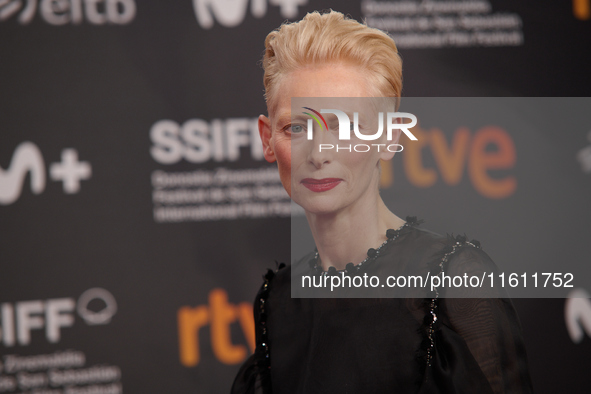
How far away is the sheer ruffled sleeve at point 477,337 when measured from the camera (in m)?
0.80

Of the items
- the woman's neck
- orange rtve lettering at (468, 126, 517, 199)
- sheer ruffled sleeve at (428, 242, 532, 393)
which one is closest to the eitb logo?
the woman's neck

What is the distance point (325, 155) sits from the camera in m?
0.84

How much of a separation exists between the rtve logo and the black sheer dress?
154 centimetres

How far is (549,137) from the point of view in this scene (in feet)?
5.63

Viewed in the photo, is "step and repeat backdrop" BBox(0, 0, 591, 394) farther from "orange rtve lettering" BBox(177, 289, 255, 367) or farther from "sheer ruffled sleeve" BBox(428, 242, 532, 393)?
Answer: "sheer ruffled sleeve" BBox(428, 242, 532, 393)

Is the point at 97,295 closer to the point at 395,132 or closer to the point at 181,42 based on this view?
the point at 181,42

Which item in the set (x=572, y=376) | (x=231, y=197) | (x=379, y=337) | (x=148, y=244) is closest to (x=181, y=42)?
(x=231, y=197)

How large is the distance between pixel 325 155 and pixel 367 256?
21 centimetres

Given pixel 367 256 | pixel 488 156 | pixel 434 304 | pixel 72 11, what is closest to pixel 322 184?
pixel 367 256

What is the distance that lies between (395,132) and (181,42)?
1.42 m

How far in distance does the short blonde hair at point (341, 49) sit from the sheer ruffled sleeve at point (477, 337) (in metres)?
0.34

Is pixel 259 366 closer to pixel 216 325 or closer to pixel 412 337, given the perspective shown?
pixel 412 337

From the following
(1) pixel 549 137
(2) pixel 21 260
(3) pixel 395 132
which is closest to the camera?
(3) pixel 395 132

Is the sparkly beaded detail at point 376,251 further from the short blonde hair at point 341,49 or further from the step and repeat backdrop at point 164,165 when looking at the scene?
the step and repeat backdrop at point 164,165
